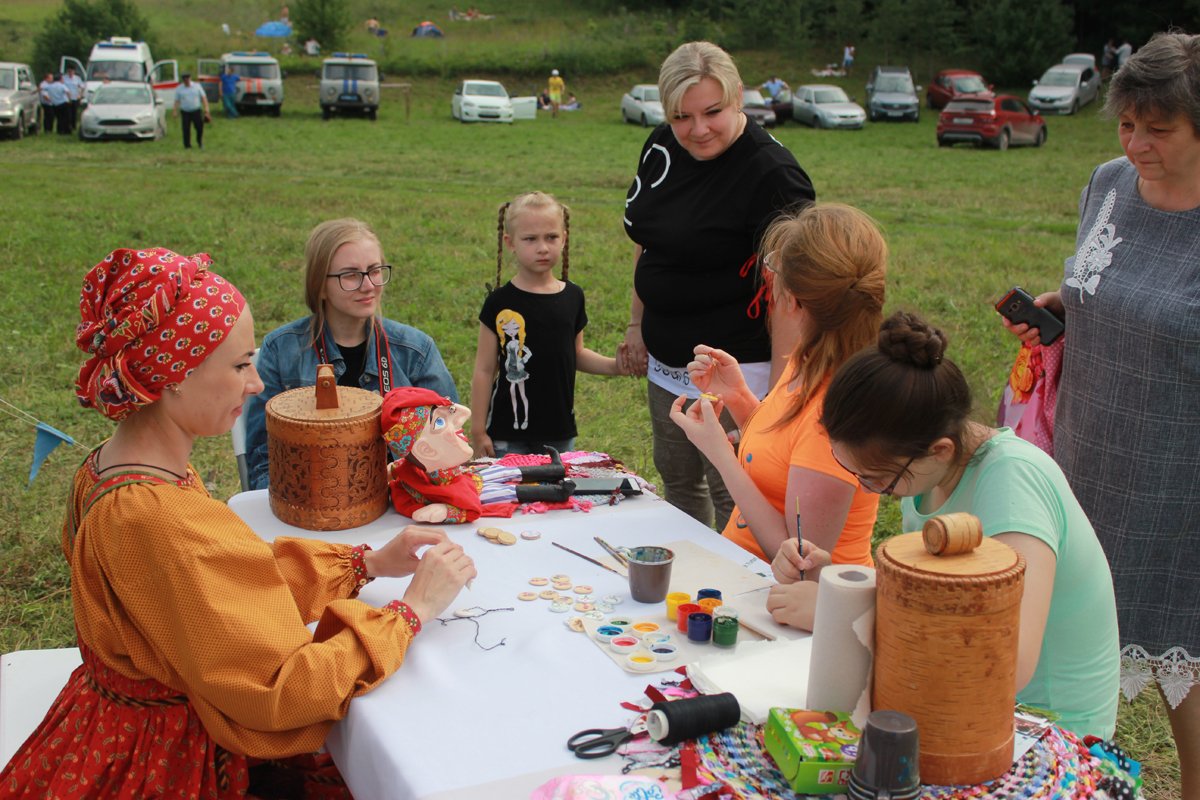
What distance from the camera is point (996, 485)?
1.81m

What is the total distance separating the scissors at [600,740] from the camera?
1.65 metres

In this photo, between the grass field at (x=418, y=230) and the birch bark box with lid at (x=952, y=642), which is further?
the grass field at (x=418, y=230)

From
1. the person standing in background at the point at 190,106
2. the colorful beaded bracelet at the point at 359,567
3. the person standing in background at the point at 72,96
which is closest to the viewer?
the colorful beaded bracelet at the point at 359,567

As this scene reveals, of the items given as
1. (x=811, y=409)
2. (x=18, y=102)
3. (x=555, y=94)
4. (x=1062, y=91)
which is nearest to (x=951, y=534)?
(x=811, y=409)

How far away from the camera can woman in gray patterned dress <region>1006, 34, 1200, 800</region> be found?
8.07 feet

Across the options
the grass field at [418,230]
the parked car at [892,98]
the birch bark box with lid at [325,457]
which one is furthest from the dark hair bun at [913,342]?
the parked car at [892,98]

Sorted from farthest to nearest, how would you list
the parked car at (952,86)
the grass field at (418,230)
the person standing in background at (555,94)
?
the person standing in background at (555,94)
the parked car at (952,86)
the grass field at (418,230)

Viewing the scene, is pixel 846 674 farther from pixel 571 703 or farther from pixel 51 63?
pixel 51 63

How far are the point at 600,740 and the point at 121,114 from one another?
19133 mm

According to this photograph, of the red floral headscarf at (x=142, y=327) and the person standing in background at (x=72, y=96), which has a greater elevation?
the person standing in background at (x=72, y=96)

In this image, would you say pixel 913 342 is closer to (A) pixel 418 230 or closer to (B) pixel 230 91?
(A) pixel 418 230

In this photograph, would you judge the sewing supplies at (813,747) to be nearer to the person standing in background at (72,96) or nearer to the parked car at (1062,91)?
the person standing in background at (72,96)

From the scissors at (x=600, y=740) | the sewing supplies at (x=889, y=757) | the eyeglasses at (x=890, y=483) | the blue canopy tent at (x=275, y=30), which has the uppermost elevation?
the blue canopy tent at (x=275, y=30)

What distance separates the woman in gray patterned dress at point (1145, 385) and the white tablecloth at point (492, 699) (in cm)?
98
